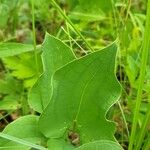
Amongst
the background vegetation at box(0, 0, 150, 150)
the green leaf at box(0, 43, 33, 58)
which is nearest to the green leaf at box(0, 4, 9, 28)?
the background vegetation at box(0, 0, 150, 150)

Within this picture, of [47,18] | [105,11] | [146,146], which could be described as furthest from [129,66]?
[47,18]

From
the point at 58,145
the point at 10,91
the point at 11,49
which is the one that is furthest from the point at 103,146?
the point at 10,91

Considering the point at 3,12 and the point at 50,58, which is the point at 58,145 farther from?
the point at 3,12

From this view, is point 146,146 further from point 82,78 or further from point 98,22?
point 98,22

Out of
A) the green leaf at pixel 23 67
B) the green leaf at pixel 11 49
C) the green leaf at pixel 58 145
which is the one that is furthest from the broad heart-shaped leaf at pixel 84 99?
the green leaf at pixel 23 67

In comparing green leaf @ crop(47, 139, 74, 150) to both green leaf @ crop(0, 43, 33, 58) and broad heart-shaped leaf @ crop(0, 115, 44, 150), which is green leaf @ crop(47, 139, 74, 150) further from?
green leaf @ crop(0, 43, 33, 58)

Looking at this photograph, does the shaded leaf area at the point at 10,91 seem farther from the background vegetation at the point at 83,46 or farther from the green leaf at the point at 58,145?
the green leaf at the point at 58,145
